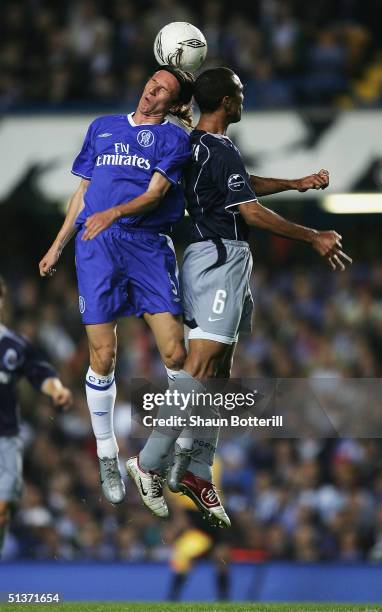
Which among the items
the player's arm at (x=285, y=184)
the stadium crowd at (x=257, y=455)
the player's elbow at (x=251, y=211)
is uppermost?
the player's arm at (x=285, y=184)

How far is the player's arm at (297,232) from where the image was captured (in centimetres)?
774

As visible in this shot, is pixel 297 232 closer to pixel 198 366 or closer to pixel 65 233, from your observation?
pixel 198 366

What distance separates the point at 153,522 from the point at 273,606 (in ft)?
16.6

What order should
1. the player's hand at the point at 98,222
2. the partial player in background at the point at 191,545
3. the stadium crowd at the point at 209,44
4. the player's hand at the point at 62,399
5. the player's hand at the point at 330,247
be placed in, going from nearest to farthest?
the player's hand at the point at 98,222
the player's hand at the point at 330,247
the player's hand at the point at 62,399
the partial player in background at the point at 191,545
the stadium crowd at the point at 209,44

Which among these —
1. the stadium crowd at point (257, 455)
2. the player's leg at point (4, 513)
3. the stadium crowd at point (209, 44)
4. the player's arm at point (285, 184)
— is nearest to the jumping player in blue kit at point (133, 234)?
the player's arm at point (285, 184)

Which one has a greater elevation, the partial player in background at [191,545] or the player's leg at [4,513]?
the player's leg at [4,513]

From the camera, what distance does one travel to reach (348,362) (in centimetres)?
1571

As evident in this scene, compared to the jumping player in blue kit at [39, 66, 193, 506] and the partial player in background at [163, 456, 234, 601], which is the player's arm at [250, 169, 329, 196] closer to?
the jumping player in blue kit at [39, 66, 193, 506]

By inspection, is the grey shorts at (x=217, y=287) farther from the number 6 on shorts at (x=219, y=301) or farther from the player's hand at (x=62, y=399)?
the player's hand at (x=62, y=399)

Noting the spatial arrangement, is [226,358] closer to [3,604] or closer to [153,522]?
[3,604]

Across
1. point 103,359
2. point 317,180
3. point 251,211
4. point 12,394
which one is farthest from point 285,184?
point 12,394

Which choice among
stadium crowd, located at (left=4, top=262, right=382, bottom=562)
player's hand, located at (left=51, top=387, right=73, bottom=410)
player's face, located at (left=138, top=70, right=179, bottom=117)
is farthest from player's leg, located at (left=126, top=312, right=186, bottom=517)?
stadium crowd, located at (left=4, top=262, right=382, bottom=562)

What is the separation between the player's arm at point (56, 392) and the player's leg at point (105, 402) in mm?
1672

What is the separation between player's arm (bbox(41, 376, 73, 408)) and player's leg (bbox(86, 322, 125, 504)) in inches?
65.8
